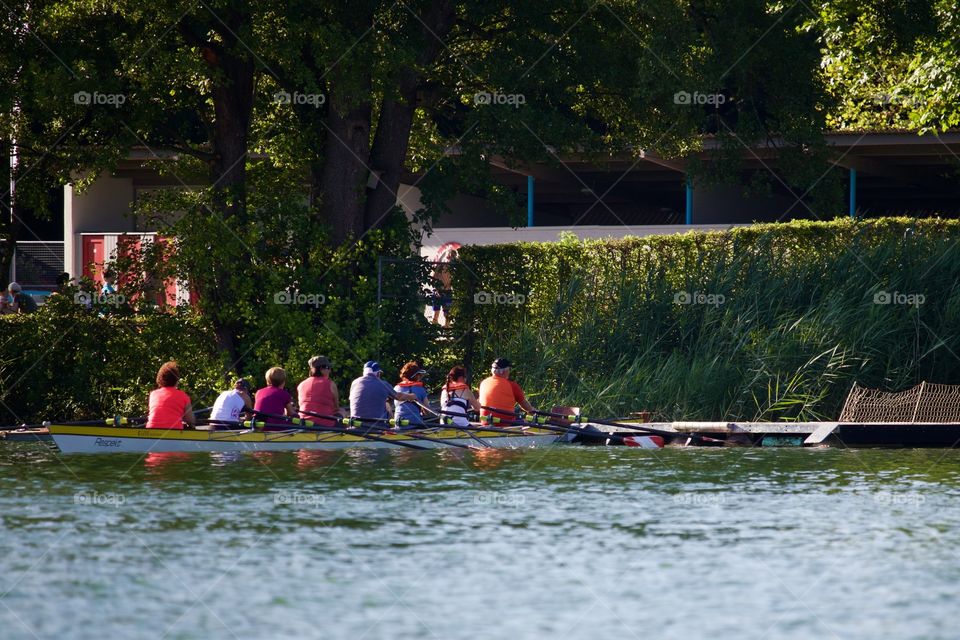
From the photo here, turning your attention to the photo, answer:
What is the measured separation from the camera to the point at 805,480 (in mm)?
17016

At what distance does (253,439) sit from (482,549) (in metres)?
8.00

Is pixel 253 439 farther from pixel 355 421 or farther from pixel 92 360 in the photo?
pixel 92 360

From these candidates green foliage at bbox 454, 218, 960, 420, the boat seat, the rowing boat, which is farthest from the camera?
green foliage at bbox 454, 218, 960, 420

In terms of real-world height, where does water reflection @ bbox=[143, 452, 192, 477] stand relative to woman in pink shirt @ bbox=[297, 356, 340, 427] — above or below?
below

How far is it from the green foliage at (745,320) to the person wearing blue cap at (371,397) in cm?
361

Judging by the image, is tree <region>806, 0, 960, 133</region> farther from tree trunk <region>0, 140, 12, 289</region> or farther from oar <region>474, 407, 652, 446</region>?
tree trunk <region>0, 140, 12, 289</region>

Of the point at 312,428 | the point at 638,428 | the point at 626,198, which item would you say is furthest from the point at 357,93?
the point at 626,198

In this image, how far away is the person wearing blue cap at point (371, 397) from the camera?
68.3ft

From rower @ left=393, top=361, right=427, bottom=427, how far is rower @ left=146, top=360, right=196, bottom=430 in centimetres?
284

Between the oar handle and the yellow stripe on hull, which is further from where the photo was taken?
the oar handle

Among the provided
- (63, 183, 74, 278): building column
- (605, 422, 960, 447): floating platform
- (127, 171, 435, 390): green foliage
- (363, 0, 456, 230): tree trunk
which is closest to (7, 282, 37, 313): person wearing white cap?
(127, 171, 435, 390): green foliage

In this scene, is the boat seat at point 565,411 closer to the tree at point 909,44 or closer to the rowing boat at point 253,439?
the rowing boat at point 253,439

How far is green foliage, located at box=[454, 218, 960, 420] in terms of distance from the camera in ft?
72.5

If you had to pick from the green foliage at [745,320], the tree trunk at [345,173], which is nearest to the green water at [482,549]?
the green foliage at [745,320]
